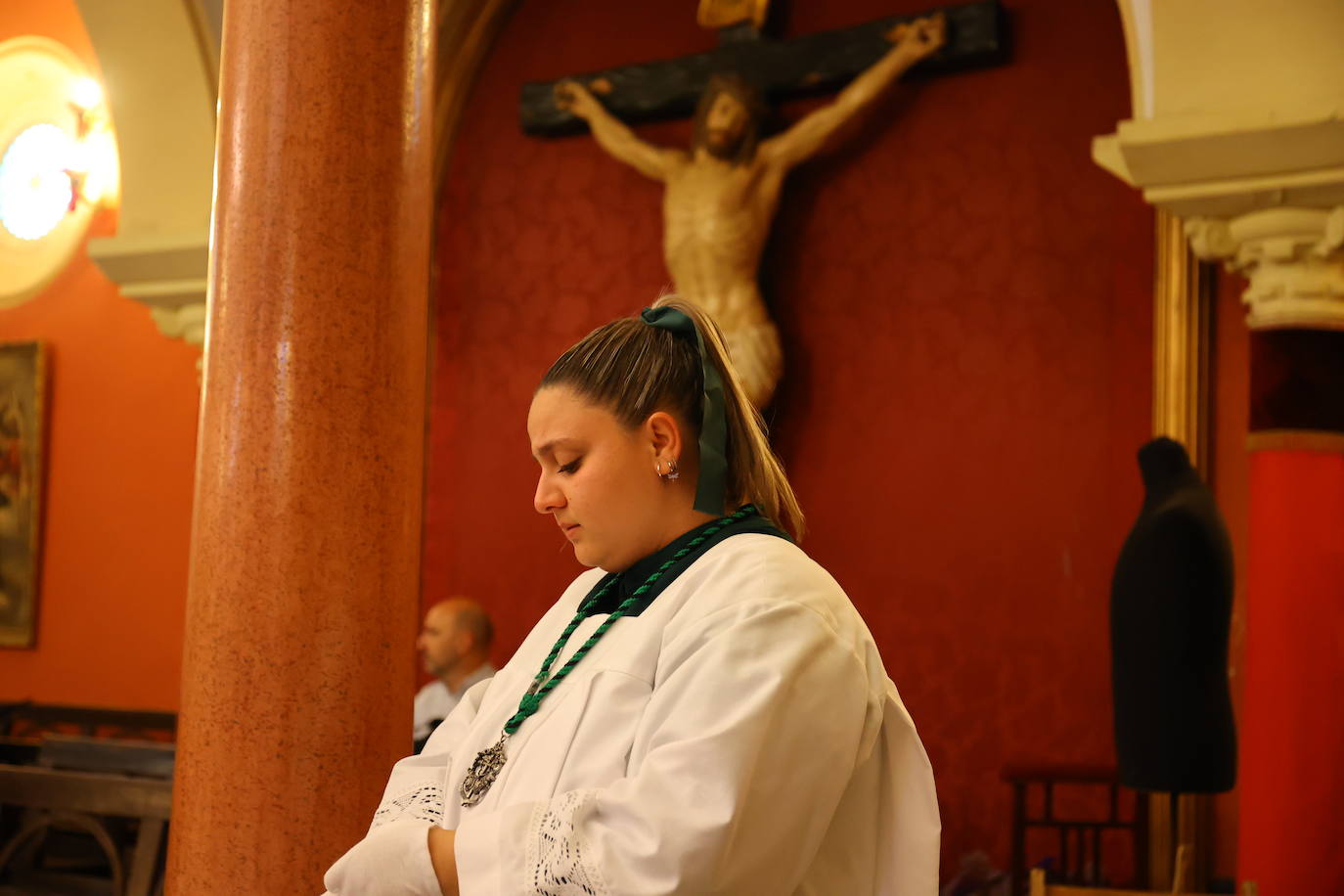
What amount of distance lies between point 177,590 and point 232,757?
441cm

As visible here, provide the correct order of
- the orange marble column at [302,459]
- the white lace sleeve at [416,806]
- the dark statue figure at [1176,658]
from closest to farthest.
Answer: the white lace sleeve at [416,806] < the orange marble column at [302,459] < the dark statue figure at [1176,658]

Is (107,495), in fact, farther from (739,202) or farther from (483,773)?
(483,773)

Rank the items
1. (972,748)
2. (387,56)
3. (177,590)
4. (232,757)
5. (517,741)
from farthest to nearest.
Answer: (177,590), (972,748), (387,56), (232,757), (517,741)

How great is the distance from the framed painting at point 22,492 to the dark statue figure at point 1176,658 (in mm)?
5677

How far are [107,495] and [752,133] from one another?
12.5ft

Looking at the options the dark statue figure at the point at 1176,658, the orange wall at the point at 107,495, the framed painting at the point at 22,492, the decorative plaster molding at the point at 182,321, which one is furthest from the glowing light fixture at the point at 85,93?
the dark statue figure at the point at 1176,658

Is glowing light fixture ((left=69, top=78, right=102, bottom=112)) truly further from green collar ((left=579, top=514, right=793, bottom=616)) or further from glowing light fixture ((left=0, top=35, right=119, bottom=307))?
green collar ((left=579, top=514, right=793, bottom=616))

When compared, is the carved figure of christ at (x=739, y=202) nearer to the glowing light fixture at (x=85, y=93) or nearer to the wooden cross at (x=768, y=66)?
the wooden cross at (x=768, y=66)

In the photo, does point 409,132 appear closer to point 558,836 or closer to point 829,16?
point 558,836

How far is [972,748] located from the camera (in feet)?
16.2

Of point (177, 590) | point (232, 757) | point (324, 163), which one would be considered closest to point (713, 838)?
point (232, 757)

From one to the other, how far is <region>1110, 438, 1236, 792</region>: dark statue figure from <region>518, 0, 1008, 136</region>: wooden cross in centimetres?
237

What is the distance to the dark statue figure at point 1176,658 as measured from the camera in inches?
124

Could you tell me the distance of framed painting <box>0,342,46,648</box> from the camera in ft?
23.0
